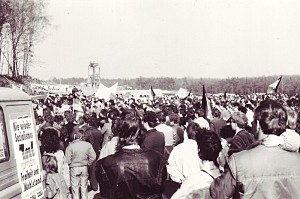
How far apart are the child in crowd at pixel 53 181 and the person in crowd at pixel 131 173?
222 centimetres

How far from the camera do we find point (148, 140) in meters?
9.85

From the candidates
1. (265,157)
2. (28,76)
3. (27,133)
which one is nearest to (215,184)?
(265,157)

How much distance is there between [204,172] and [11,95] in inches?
111

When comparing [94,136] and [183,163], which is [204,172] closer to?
[183,163]

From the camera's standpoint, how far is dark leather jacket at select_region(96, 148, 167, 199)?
192 inches

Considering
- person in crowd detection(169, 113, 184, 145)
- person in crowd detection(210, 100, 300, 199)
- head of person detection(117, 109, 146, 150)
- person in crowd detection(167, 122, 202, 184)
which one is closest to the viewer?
person in crowd detection(210, 100, 300, 199)

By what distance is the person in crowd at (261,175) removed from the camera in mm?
3578

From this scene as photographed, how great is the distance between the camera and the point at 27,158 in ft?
20.5

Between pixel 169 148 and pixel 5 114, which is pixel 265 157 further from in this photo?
pixel 169 148

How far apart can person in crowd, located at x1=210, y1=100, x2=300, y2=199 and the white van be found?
2.69 m

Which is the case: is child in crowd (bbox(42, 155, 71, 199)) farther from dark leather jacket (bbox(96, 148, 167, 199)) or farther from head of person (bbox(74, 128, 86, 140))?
head of person (bbox(74, 128, 86, 140))

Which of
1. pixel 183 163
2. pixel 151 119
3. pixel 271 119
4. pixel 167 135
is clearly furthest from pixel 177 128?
pixel 271 119

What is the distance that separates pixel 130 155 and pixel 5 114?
66.9 inches

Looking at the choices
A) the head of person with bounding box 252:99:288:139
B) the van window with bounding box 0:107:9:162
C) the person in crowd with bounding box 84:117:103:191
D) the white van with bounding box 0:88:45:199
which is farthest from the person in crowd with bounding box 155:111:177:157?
the head of person with bounding box 252:99:288:139
